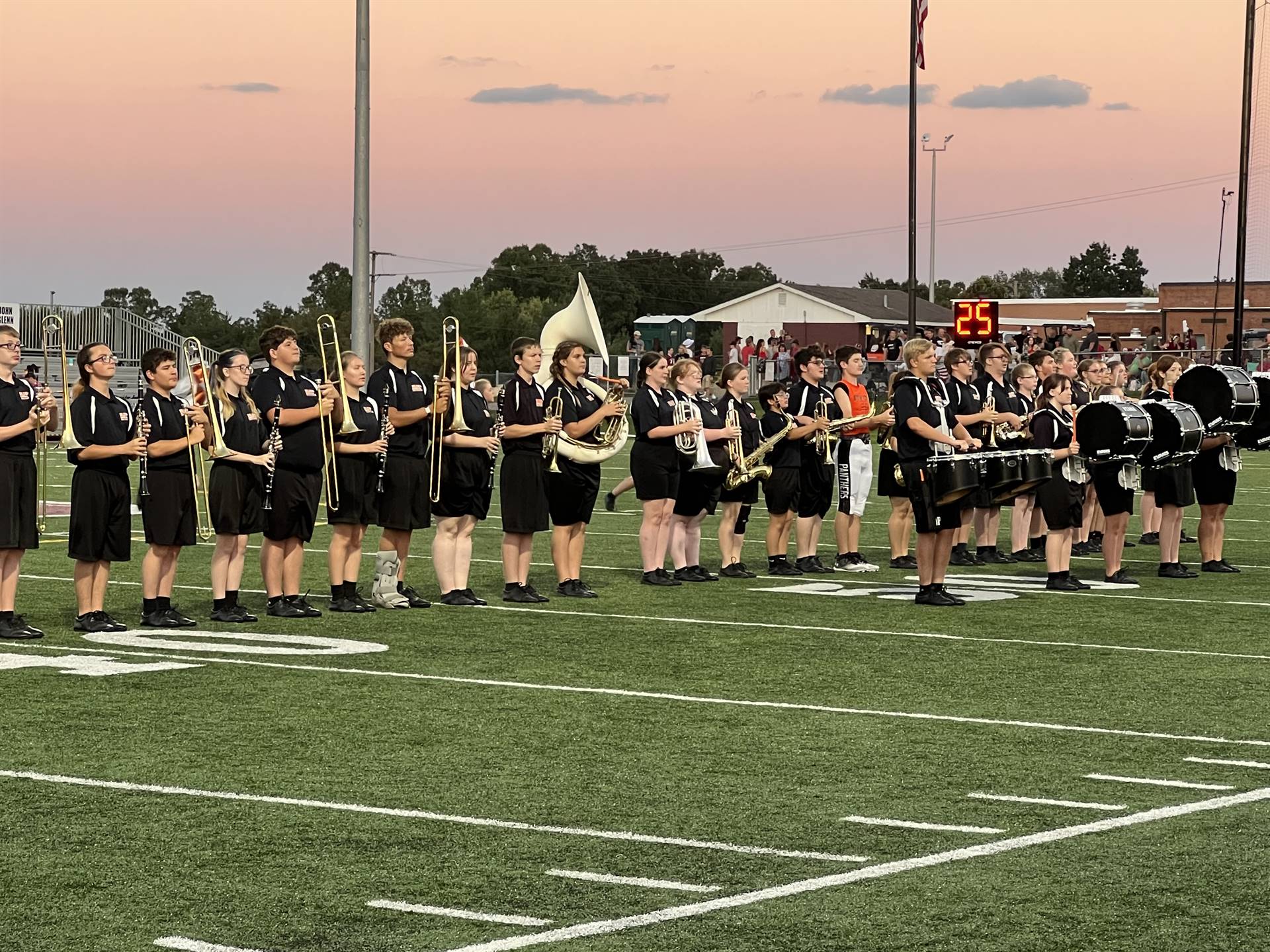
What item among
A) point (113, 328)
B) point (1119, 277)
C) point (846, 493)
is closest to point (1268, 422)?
point (846, 493)

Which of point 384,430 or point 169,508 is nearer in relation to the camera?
point 169,508

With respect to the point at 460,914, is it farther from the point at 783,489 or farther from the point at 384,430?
the point at 783,489

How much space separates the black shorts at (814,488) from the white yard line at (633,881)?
877cm

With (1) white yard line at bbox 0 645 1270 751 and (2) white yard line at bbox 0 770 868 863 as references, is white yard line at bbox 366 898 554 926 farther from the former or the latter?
(1) white yard line at bbox 0 645 1270 751

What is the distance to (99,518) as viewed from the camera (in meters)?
10.5

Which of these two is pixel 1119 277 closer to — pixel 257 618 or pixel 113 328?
pixel 113 328

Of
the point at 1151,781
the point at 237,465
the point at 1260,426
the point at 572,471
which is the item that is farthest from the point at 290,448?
the point at 1260,426

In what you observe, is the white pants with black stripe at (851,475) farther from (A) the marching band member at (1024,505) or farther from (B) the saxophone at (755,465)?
(A) the marching band member at (1024,505)

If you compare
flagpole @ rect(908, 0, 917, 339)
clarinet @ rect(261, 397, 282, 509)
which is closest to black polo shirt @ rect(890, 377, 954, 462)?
clarinet @ rect(261, 397, 282, 509)

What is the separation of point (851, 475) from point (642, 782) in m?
8.17

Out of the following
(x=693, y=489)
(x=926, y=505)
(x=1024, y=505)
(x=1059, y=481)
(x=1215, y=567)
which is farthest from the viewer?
(x=1024, y=505)

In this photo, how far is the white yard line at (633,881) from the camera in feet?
18.2

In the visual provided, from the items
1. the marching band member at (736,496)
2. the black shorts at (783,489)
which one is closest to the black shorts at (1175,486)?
the black shorts at (783,489)

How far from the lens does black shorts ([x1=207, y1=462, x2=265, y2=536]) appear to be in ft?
36.4
